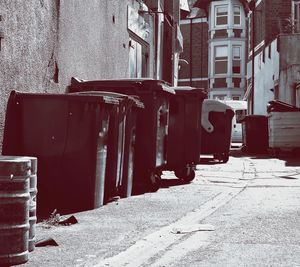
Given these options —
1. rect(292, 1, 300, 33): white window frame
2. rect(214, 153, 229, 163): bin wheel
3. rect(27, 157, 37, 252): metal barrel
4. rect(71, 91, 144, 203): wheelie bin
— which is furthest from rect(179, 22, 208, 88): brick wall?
rect(27, 157, 37, 252): metal barrel

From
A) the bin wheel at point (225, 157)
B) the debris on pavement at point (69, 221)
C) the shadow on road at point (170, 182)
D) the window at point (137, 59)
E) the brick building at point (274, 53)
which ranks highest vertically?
the brick building at point (274, 53)

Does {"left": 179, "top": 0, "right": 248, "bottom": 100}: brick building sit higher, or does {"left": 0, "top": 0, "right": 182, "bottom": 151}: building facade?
{"left": 179, "top": 0, "right": 248, "bottom": 100}: brick building

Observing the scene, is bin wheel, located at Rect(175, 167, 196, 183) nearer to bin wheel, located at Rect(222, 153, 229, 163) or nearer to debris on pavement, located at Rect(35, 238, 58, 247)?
bin wheel, located at Rect(222, 153, 229, 163)

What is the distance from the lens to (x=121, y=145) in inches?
362

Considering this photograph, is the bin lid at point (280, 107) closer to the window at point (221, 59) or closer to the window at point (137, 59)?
the window at point (137, 59)

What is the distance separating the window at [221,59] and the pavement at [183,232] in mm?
42037

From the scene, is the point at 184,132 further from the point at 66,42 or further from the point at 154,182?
the point at 66,42

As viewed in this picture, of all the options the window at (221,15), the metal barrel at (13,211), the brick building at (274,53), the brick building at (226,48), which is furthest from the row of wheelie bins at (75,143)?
the window at (221,15)

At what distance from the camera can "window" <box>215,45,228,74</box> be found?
52.7 meters

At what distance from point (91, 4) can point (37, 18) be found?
3662 mm

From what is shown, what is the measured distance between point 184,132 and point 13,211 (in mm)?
7630

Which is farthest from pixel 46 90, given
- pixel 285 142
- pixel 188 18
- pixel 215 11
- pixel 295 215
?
pixel 188 18

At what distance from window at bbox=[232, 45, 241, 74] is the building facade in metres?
30.7

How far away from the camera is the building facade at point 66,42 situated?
934 centimetres
